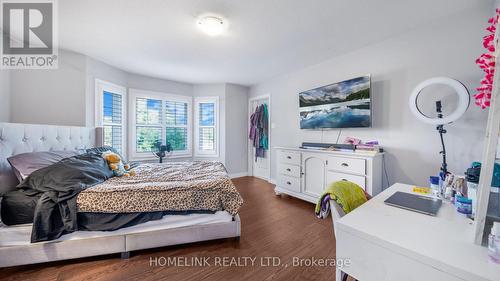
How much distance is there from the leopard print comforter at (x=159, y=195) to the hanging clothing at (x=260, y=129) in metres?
2.44

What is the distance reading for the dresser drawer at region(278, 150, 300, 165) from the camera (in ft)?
9.85

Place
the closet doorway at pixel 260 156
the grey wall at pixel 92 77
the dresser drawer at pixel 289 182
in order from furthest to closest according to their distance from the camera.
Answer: the closet doorway at pixel 260 156 → the dresser drawer at pixel 289 182 → the grey wall at pixel 92 77

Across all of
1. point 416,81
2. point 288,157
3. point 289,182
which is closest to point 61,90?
point 288,157

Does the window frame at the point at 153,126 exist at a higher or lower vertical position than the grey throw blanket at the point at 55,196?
higher

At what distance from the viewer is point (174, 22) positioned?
196cm

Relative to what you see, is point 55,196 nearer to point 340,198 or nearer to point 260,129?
point 340,198

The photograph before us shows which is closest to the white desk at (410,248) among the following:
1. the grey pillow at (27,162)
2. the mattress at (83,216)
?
the mattress at (83,216)

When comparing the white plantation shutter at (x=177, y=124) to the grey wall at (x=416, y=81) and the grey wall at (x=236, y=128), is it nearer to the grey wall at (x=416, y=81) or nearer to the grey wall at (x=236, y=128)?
the grey wall at (x=236, y=128)

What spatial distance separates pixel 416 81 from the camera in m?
2.10

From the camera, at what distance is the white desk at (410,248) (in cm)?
58

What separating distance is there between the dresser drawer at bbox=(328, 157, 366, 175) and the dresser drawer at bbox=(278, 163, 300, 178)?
1.92 ft

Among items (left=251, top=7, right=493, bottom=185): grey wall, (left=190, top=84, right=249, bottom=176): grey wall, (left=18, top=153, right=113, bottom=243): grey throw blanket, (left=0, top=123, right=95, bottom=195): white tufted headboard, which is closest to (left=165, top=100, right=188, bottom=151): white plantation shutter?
(left=190, top=84, right=249, bottom=176): grey wall

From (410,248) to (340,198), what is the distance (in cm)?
39

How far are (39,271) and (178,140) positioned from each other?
314cm
